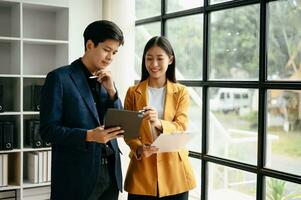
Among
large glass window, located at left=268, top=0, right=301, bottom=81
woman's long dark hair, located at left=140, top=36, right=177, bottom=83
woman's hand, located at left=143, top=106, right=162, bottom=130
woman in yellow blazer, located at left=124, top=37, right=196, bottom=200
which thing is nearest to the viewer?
woman's hand, located at left=143, top=106, right=162, bottom=130

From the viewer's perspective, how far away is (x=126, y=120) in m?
1.77

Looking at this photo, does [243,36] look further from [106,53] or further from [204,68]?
[106,53]

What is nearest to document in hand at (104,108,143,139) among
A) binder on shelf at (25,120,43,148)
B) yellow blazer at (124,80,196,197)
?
yellow blazer at (124,80,196,197)

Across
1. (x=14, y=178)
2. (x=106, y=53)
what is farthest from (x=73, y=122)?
(x=14, y=178)

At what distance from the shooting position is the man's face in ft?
6.05

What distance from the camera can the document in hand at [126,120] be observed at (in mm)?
1735

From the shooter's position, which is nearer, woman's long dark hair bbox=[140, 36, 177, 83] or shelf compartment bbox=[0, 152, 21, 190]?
woman's long dark hair bbox=[140, 36, 177, 83]

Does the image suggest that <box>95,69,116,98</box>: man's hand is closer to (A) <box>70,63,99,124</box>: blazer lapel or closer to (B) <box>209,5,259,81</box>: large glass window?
(A) <box>70,63,99,124</box>: blazer lapel

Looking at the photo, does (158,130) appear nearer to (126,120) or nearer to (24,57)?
(126,120)

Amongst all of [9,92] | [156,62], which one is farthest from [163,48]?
[9,92]

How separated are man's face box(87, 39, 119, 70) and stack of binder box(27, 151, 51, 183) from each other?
1872mm

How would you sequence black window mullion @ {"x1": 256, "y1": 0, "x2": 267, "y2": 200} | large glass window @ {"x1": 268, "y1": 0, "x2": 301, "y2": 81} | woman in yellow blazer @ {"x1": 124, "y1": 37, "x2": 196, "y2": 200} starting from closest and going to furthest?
woman in yellow blazer @ {"x1": 124, "y1": 37, "x2": 196, "y2": 200} → large glass window @ {"x1": 268, "y1": 0, "x2": 301, "y2": 81} → black window mullion @ {"x1": 256, "y1": 0, "x2": 267, "y2": 200}

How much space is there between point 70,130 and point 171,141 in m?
0.52

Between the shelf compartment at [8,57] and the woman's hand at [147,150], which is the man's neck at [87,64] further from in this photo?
the shelf compartment at [8,57]
